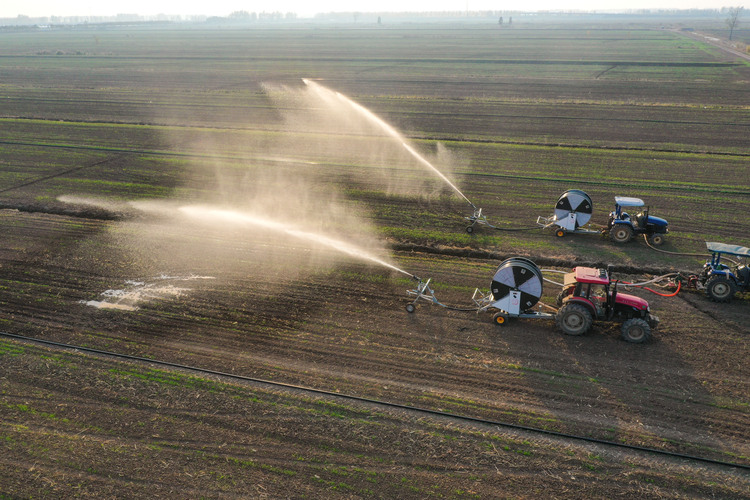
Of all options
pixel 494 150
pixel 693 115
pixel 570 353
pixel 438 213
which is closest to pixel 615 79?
pixel 693 115

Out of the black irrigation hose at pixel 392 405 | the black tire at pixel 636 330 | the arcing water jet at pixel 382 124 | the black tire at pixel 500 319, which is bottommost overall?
the black irrigation hose at pixel 392 405

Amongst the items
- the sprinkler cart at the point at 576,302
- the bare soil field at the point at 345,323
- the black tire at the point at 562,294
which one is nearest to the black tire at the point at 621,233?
the bare soil field at the point at 345,323

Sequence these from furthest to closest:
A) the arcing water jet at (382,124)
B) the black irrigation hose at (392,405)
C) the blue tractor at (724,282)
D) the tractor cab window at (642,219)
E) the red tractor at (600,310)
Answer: the arcing water jet at (382,124)
the tractor cab window at (642,219)
the blue tractor at (724,282)
the red tractor at (600,310)
the black irrigation hose at (392,405)

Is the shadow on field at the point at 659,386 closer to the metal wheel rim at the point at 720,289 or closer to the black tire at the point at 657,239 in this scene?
the metal wheel rim at the point at 720,289

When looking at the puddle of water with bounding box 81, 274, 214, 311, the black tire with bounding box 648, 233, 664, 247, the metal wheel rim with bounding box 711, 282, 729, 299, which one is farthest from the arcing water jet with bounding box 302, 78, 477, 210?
the puddle of water with bounding box 81, 274, 214, 311

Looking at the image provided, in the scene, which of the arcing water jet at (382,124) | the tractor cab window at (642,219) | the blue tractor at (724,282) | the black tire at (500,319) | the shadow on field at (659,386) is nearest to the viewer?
the shadow on field at (659,386)

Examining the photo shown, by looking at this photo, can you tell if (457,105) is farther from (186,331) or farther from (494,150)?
(186,331)

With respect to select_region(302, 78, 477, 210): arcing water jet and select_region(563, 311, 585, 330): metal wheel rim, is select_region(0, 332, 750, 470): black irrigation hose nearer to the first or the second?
select_region(563, 311, 585, 330): metal wheel rim
